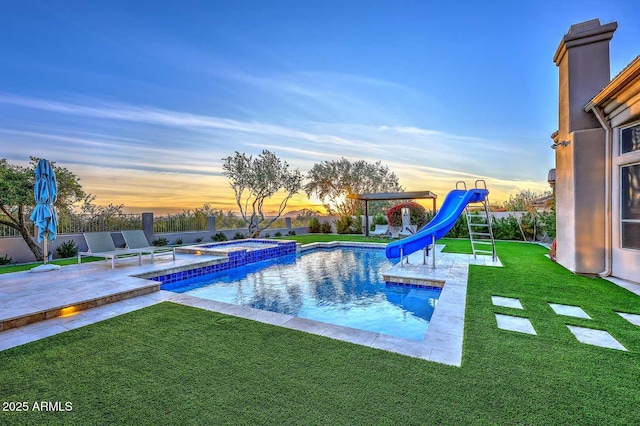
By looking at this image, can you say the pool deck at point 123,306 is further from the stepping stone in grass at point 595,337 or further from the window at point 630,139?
the window at point 630,139

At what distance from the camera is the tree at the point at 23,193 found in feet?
30.2

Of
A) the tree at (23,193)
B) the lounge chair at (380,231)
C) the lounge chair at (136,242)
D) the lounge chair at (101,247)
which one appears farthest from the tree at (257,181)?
the lounge chair at (101,247)

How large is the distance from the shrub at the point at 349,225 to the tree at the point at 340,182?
4813 millimetres

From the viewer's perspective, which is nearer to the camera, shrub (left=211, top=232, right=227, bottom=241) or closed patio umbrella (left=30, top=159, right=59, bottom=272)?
closed patio umbrella (left=30, top=159, right=59, bottom=272)

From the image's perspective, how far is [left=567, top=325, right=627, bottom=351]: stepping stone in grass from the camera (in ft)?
11.1

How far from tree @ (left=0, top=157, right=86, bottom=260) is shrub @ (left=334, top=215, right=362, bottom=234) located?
48.2ft

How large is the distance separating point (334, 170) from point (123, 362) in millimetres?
23979

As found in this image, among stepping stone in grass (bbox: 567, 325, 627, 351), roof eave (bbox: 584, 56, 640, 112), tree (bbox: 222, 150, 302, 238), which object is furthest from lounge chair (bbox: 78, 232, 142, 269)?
roof eave (bbox: 584, 56, 640, 112)

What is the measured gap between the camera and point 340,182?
86.7 feet

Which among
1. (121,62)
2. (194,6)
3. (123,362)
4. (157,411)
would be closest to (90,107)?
(121,62)

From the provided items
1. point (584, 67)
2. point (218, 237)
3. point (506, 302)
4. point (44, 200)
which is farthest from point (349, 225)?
point (44, 200)

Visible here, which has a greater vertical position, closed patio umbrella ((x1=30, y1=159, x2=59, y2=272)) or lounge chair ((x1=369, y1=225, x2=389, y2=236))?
closed patio umbrella ((x1=30, y1=159, x2=59, y2=272))

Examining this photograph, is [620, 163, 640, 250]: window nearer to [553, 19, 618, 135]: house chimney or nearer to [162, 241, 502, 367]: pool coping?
[553, 19, 618, 135]: house chimney

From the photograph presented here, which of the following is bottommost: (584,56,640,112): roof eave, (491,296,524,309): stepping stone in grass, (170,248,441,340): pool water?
(170,248,441,340): pool water
